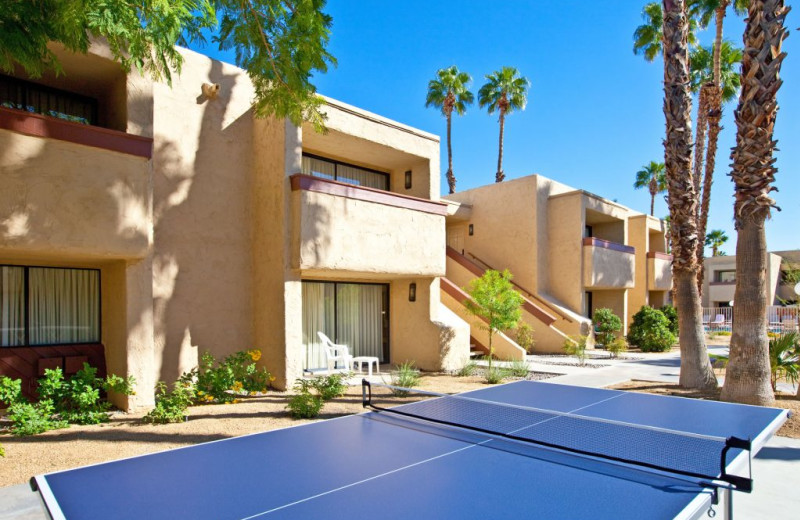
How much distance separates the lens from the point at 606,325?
65.5 ft

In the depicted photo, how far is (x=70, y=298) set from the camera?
10109 millimetres

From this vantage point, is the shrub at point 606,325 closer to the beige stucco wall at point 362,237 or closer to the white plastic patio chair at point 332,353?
the beige stucco wall at point 362,237

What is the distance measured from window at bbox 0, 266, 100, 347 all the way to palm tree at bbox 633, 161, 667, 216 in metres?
47.6

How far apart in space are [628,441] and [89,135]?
9.08 metres

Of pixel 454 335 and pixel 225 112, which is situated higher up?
pixel 225 112

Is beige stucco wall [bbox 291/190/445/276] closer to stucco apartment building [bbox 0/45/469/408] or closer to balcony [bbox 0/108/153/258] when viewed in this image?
stucco apartment building [bbox 0/45/469/408]

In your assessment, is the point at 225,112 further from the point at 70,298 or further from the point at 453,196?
the point at 453,196

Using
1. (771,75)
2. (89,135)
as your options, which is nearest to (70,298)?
(89,135)

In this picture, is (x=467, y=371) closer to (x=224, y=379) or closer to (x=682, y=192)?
(x=224, y=379)

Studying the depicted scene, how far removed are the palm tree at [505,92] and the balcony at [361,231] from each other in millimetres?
22195

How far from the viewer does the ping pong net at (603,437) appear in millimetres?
3154

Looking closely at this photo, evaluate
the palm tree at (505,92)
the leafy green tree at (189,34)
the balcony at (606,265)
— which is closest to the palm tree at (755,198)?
the leafy green tree at (189,34)

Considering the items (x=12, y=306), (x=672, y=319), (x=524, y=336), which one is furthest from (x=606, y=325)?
(x=12, y=306)

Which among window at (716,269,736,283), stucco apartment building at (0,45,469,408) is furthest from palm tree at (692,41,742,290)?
window at (716,269,736,283)
